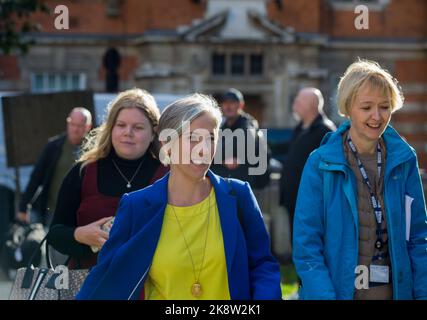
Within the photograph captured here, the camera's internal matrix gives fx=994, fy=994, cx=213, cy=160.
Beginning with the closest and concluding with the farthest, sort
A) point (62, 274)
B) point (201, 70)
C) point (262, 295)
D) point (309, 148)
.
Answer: point (262, 295) < point (62, 274) < point (309, 148) < point (201, 70)

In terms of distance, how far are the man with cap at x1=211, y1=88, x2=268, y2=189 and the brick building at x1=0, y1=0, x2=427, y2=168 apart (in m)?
13.7

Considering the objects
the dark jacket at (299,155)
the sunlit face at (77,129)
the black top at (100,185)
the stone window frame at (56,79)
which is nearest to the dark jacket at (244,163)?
the dark jacket at (299,155)

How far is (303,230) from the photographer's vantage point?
451cm

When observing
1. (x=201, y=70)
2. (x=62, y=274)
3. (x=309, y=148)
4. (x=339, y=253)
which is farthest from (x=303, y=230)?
(x=201, y=70)

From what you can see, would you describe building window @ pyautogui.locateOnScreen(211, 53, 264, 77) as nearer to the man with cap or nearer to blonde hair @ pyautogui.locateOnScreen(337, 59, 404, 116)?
the man with cap

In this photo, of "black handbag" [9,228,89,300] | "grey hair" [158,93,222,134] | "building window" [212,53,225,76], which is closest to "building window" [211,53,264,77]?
"building window" [212,53,225,76]

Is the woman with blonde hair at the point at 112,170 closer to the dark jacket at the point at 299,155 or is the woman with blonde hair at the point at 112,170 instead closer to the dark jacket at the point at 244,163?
the dark jacket at the point at 244,163

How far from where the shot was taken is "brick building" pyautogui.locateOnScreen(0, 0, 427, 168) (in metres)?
23.1

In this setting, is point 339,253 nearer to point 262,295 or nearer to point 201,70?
point 262,295

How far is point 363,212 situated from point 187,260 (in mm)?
933

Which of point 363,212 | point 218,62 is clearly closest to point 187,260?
point 363,212

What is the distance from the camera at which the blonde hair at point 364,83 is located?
4598 millimetres
